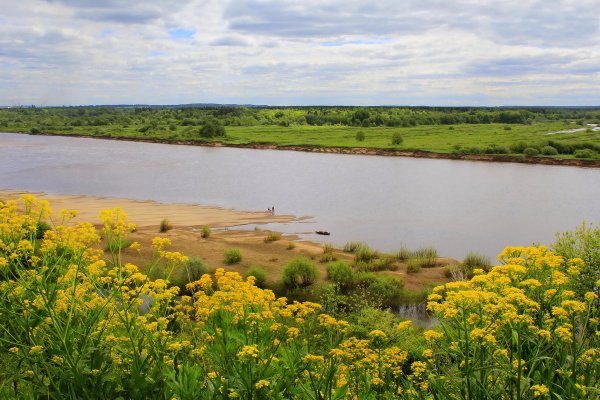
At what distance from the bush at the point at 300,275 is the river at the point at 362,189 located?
6727 millimetres

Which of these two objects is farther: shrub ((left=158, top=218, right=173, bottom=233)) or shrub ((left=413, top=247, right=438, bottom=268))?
shrub ((left=158, top=218, right=173, bottom=233))

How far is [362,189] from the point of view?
133 feet

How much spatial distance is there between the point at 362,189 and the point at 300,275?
2255 cm

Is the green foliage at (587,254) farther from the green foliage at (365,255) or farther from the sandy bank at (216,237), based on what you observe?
the green foliage at (365,255)

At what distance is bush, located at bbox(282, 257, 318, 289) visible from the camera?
18.6m

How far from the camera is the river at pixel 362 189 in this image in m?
27.8

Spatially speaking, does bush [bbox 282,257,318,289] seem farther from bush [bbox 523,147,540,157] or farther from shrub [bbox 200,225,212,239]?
bush [bbox 523,147,540,157]

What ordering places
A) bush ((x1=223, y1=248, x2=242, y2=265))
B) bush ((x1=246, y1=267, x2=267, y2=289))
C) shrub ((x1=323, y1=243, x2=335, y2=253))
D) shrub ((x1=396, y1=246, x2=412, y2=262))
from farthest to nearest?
shrub ((x1=323, y1=243, x2=335, y2=253)) < shrub ((x1=396, y1=246, x2=412, y2=262)) < bush ((x1=223, y1=248, x2=242, y2=265)) < bush ((x1=246, y1=267, x2=267, y2=289))

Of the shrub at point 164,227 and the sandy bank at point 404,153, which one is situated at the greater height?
the sandy bank at point 404,153

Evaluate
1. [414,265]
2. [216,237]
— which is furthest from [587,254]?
[216,237]

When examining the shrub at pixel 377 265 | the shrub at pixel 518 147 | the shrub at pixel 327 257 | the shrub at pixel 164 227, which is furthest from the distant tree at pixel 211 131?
the shrub at pixel 377 265

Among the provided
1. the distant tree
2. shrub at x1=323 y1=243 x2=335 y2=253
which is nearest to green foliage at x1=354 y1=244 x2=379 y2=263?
shrub at x1=323 y1=243 x2=335 y2=253

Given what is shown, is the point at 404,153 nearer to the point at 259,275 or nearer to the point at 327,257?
the point at 327,257

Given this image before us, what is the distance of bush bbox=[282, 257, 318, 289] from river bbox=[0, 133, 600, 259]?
265 inches
